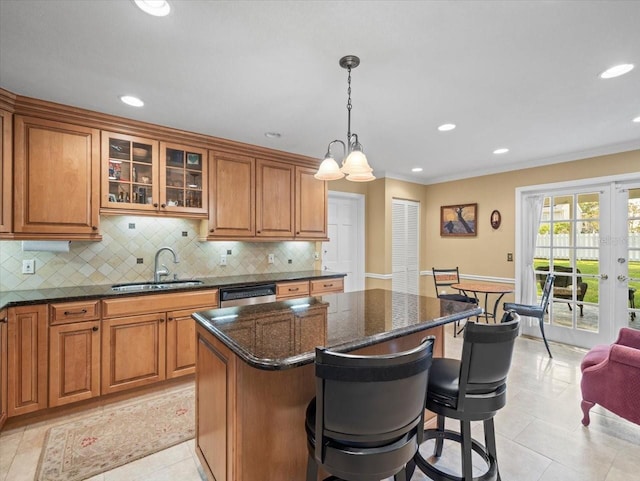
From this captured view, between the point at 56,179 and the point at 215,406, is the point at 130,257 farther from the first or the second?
the point at 215,406

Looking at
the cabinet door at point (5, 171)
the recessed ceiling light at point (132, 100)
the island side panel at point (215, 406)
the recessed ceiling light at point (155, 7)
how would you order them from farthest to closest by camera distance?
the recessed ceiling light at point (132, 100) → the cabinet door at point (5, 171) → the recessed ceiling light at point (155, 7) → the island side panel at point (215, 406)

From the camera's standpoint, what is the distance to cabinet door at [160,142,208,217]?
3.20m

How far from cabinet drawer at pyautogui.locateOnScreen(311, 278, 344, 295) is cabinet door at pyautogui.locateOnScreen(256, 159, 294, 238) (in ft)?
2.32

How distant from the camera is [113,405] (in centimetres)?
266

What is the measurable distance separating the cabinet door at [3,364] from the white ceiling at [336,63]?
169 centimetres

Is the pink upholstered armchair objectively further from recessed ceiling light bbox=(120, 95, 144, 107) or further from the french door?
recessed ceiling light bbox=(120, 95, 144, 107)

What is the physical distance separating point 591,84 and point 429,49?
138cm

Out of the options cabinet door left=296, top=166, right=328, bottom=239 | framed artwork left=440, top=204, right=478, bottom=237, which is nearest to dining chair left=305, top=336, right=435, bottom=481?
cabinet door left=296, top=166, right=328, bottom=239

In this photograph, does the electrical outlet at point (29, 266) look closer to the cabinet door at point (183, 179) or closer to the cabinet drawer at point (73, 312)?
the cabinet drawer at point (73, 312)

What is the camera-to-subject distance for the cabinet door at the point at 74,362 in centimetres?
242

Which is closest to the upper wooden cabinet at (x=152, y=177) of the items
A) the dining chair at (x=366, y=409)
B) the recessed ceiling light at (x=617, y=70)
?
the dining chair at (x=366, y=409)

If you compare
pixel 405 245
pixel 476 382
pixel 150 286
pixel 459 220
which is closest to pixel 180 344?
pixel 150 286

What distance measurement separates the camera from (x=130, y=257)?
10.7 ft

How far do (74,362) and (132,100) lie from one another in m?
2.14
